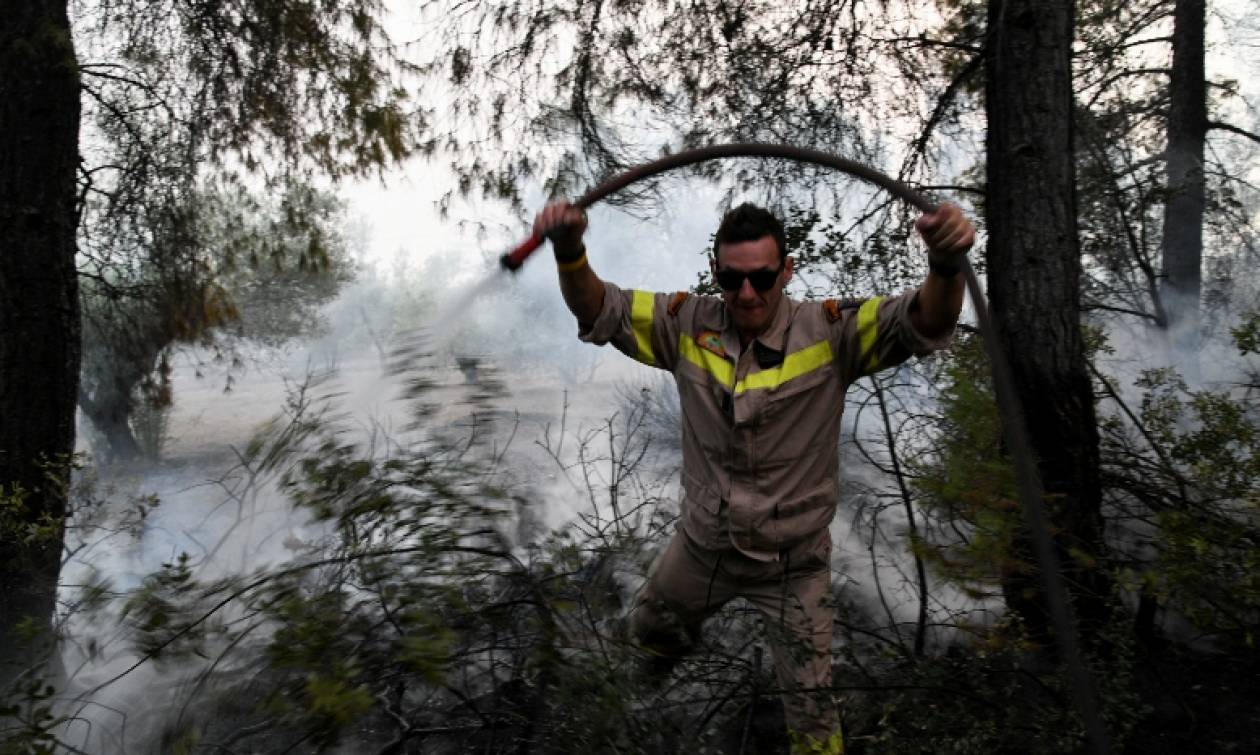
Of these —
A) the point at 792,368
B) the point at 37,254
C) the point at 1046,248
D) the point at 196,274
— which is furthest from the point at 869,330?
the point at 196,274

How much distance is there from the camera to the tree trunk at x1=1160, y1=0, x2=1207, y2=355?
612 centimetres

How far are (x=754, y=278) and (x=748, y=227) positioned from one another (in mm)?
152

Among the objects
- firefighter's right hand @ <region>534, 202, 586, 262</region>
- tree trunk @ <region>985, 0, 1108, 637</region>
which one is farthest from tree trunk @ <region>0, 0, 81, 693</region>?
tree trunk @ <region>985, 0, 1108, 637</region>

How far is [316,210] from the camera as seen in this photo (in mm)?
6066

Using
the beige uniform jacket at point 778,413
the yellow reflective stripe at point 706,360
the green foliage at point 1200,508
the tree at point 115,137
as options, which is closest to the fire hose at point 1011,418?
the beige uniform jacket at point 778,413

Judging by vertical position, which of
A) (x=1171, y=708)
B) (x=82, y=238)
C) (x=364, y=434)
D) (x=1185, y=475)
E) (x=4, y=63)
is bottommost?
(x=1171, y=708)

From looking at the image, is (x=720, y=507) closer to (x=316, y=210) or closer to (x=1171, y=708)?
(x=1171, y=708)

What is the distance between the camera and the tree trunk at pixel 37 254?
477 centimetres

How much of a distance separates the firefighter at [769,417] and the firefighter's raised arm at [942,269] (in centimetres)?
5

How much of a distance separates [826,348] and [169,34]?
498cm

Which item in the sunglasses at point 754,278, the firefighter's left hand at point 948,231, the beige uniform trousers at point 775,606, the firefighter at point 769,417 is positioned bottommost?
the beige uniform trousers at point 775,606

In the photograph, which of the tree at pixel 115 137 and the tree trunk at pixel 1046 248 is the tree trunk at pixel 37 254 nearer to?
the tree at pixel 115 137

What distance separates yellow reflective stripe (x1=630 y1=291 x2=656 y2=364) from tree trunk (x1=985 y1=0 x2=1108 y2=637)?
5.89 feet

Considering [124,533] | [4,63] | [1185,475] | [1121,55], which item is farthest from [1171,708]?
[4,63]
